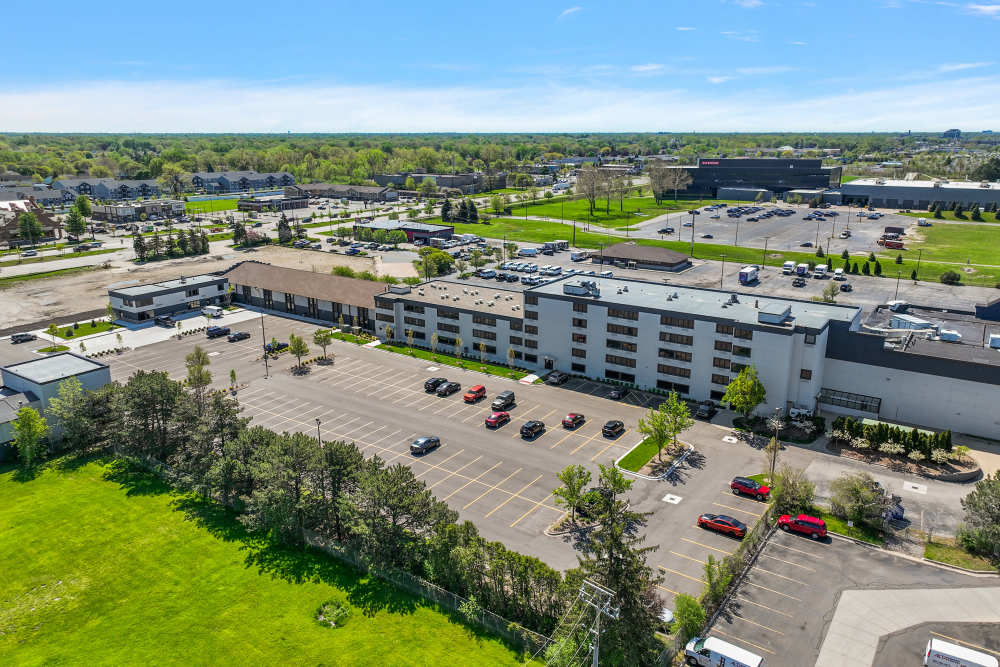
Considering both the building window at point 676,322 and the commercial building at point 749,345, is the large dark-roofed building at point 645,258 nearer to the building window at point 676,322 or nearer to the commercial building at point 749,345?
the commercial building at point 749,345

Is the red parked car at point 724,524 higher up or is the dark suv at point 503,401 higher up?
the dark suv at point 503,401

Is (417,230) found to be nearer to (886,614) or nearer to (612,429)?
(612,429)

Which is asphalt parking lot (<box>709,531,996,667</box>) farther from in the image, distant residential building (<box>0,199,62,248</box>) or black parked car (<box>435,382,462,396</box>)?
distant residential building (<box>0,199,62,248</box>)

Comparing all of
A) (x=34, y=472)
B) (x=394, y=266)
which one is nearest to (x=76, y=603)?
(x=34, y=472)

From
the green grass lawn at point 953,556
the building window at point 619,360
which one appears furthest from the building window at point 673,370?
the green grass lawn at point 953,556

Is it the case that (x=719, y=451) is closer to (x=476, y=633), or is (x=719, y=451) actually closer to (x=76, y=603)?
(x=476, y=633)

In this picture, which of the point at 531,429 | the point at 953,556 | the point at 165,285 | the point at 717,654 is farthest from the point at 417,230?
the point at 717,654

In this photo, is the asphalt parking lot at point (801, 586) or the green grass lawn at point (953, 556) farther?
the green grass lawn at point (953, 556)

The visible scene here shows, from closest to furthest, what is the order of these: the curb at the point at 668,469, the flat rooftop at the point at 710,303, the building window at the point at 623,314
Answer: the curb at the point at 668,469
the flat rooftop at the point at 710,303
the building window at the point at 623,314
